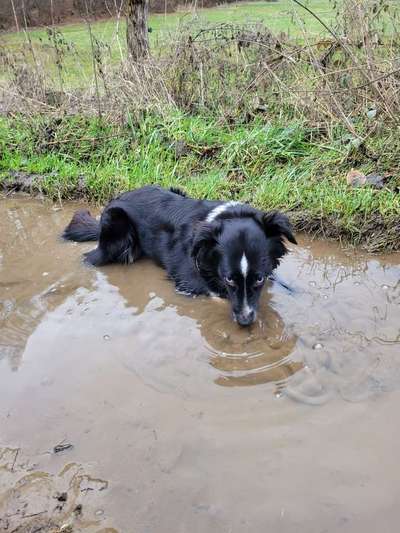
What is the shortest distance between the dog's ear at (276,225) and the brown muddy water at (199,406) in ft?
1.67

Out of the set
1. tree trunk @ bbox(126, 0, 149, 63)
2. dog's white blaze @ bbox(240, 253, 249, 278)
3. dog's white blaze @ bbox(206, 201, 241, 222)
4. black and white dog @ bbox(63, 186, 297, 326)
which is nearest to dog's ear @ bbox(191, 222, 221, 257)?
black and white dog @ bbox(63, 186, 297, 326)

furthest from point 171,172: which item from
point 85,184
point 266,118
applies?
point 266,118

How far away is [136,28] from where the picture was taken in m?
8.12

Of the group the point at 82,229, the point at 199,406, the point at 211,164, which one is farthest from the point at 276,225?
the point at 211,164

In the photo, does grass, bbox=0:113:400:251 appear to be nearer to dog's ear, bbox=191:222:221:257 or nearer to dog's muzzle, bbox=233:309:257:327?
dog's ear, bbox=191:222:221:257

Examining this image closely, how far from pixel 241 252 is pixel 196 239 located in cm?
44

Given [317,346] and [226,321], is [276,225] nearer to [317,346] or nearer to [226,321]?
[226,321]

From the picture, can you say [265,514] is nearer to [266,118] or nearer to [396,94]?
[396,94]

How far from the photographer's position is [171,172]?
6336 millimetres

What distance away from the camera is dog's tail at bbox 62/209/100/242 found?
17.4 feet

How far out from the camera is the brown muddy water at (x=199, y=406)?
7.68 feet

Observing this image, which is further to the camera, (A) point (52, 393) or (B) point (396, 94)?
(B) point (396, 94)

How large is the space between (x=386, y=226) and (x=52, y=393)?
3.41 meters

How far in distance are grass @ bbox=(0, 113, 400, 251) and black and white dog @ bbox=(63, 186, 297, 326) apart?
1.03m
